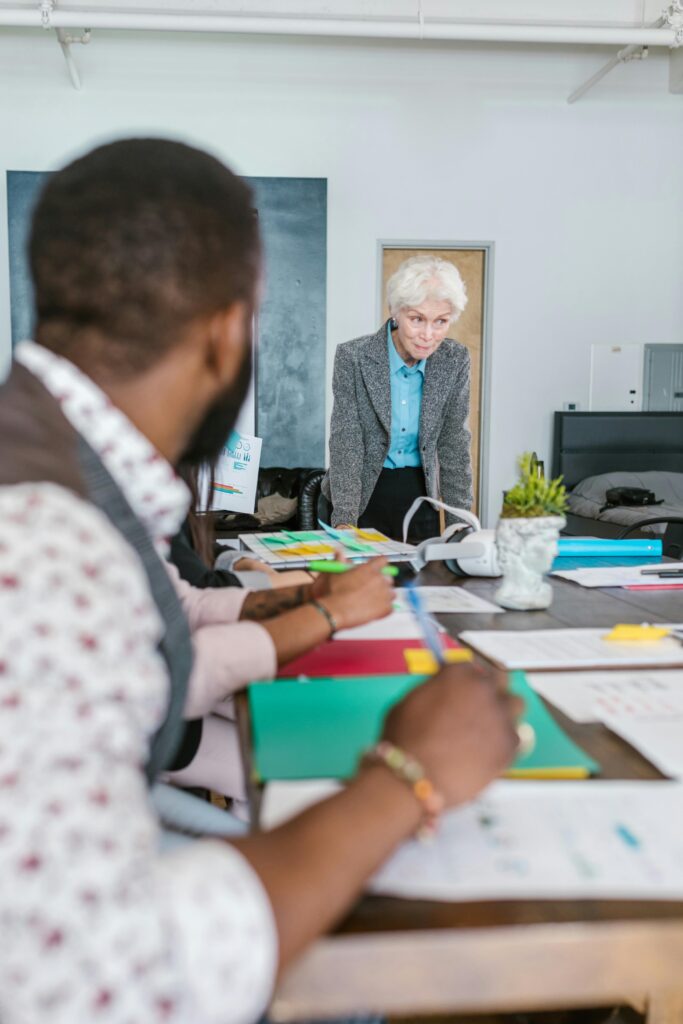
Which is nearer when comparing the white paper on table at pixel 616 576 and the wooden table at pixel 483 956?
the wooden table at pixel 483 956

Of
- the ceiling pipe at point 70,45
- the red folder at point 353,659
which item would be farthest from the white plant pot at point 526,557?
the ceiling pipe at point 70,45

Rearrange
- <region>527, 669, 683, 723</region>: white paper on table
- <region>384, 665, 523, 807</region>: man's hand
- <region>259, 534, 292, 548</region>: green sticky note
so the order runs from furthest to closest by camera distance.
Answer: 1. <region>259, 534, 292, 548</region>: green sticky note
2. <region>527, 669, 683, 723</region>: white paper on table
3. <region>384, 665, 523, 807</region>: man's hand

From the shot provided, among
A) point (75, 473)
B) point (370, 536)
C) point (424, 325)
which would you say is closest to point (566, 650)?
point (75, 473)

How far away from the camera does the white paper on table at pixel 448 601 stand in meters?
1.50

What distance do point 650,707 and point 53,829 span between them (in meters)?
0.70

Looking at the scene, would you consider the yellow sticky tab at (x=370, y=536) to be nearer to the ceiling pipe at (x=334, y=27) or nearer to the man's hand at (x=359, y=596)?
the man's hand at (x=359, y=596)

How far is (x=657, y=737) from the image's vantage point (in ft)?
2.84

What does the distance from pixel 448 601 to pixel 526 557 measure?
0.16m

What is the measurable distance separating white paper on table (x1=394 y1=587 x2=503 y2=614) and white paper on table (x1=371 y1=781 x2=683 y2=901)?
2.44ft

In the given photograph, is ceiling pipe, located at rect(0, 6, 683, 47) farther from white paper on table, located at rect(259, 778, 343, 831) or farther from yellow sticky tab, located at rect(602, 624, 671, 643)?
white paper on table, located at rect(259, 778, 343, 831)

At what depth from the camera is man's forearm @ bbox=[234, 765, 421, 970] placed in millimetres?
541

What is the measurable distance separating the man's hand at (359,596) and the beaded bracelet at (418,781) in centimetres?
55

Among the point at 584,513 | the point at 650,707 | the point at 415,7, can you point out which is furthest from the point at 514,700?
the point at 415,7

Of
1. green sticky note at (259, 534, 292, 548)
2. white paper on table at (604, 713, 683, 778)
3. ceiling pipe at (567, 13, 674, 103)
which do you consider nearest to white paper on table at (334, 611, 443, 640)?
white paper on table at (604, 713, 683, 778)
